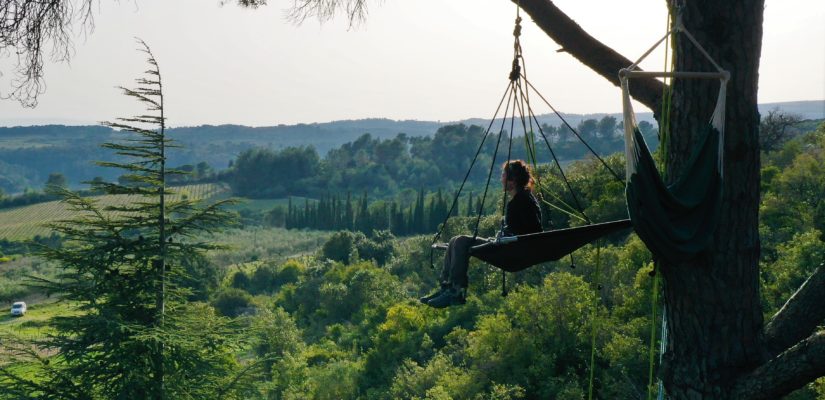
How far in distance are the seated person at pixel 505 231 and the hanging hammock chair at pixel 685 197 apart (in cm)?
159

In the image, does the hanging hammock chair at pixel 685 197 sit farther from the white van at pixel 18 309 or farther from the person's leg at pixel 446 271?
the white van at pixel 18 309

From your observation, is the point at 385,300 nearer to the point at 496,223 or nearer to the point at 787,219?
the point at 496,223

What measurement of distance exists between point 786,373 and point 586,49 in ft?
6.18

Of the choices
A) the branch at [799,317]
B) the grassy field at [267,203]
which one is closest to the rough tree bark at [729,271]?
the branch at [799,317]

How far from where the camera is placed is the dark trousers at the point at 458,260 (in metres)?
4.96

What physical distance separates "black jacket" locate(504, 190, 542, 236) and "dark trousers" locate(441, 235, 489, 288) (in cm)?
39

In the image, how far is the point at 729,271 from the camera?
136 inches

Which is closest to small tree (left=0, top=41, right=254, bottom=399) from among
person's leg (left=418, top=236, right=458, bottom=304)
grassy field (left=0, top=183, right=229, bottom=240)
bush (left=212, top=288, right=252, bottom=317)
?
person's leg (left=418, top=236, right=458, bottom=304)

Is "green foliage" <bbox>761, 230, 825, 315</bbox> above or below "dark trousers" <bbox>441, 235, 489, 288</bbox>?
below

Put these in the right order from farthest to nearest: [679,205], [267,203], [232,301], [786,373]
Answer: [267,203] < [232,301] < [679,205] < [786,373]

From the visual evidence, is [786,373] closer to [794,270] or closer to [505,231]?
[505,231]

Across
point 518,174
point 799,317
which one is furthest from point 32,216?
point 799,317

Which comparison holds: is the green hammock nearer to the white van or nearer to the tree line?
the white van

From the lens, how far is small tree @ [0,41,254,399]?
13641 mm
